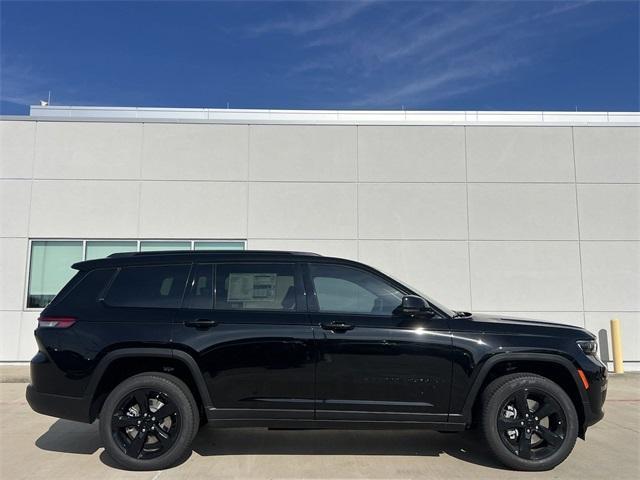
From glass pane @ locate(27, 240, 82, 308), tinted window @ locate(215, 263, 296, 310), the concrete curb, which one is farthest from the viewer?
glass pane @ locate(27, 240, 82, 308)

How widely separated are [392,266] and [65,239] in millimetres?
6430

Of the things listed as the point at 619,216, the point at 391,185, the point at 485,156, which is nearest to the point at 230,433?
the point at 391,185

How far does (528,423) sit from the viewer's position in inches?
176

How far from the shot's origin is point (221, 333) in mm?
4477

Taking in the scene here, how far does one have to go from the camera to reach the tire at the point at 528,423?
443 centimetres

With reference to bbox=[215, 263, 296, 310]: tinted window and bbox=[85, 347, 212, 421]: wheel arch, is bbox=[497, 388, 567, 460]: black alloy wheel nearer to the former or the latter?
bbox=[215, 263, 296, 310]: tinted window

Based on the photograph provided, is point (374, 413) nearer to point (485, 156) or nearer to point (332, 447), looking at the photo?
point (332, 447)

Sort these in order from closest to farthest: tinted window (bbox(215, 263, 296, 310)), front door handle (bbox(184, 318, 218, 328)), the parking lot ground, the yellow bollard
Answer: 1. the parking lot ground
2. front door handle (bbox(184, 318, 218, 328))
3. tinted window (bbox(215, 263, 296, 310))
4. the yellow bollard

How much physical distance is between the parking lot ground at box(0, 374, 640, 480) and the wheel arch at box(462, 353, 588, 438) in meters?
0.48

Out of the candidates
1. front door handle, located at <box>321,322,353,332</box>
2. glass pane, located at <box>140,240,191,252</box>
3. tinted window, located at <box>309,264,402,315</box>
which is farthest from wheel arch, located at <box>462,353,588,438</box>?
glass pane, located at <box>140,240,191,252</box>

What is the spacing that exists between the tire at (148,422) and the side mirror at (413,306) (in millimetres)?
2024

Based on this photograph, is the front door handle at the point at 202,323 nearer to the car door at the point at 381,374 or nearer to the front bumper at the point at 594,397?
the car door at the point at 381,374

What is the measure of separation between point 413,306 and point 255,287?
1447 mm

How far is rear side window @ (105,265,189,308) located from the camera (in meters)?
4.66
